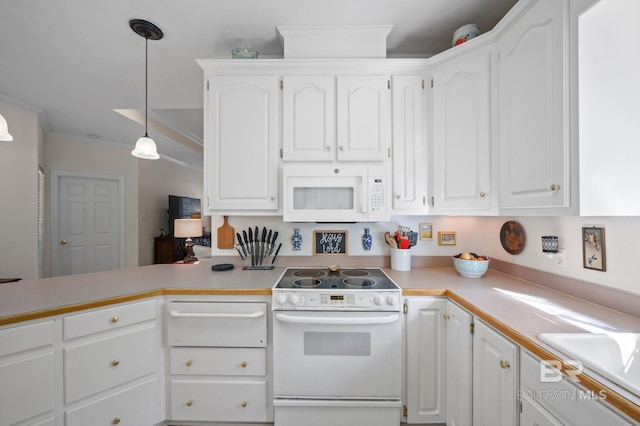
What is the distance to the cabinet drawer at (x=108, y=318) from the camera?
1229mm

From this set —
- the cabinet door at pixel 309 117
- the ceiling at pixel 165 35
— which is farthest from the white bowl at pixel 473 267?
the ceiling at pixel 165 35

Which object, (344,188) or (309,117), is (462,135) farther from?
(309,117)

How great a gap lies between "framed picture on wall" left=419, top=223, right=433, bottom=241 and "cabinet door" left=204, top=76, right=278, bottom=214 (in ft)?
4.06

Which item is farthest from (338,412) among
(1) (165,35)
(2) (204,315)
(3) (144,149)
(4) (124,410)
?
(1) (165,35)

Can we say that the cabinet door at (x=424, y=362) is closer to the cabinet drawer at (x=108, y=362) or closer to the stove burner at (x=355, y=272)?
the stove burner at (x=355, y=272)

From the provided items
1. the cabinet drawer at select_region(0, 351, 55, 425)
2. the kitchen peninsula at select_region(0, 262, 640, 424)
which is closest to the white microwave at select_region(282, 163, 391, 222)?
the kitchen peninsula at select_region(0, 262, 640, 424)

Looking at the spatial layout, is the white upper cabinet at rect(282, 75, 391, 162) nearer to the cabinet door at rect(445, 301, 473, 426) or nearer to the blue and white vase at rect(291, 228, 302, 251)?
the blue and white vase at rect(291, 228, 302, 251)

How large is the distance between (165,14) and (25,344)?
2.02 meters

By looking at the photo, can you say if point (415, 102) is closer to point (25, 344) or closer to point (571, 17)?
point (571, 17)

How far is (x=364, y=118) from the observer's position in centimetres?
173

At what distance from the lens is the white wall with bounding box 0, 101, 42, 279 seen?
2.78m

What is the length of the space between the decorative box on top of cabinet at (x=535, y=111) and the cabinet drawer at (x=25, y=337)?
7.95ft

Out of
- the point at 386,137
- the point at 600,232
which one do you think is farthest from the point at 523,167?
the point at 386,137

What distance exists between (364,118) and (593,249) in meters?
1.44
